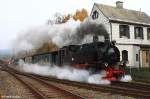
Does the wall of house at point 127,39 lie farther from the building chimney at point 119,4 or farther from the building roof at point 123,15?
the building chimney at point 119,4

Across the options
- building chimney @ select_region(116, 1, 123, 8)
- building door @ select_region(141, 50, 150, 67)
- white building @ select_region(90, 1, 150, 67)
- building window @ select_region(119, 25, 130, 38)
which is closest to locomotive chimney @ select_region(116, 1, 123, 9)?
building chimney @ select_region(116, 1, 123, 8)

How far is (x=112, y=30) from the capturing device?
33.4m

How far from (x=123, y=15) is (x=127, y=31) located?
232cm

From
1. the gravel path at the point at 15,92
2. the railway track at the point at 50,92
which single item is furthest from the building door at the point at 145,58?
the gravel path at the point at 15,92

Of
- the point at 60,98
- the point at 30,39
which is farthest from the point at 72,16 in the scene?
the point at 60,98

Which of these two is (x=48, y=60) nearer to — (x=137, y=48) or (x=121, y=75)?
(x=137, y=48)

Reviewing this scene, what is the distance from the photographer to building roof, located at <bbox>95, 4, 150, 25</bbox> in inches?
1353

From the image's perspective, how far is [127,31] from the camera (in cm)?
3491

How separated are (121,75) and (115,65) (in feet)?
2.68

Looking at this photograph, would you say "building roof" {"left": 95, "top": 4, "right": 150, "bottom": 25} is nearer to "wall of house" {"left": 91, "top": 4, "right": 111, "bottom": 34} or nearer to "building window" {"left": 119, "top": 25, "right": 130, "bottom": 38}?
"wall of house" {"left": 91, "top": 4, "right": 111, "bottom": 34}

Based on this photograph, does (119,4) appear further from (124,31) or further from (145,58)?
(145,58)

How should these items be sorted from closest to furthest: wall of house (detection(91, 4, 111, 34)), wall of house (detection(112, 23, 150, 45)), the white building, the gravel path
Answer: the gravel path
wall of house (detection(91, 4, 111, 34))
wall of house (detection(112, 23, 150, 45))
the white building

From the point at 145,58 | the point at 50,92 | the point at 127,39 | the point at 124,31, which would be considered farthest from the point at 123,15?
the point at 50,92

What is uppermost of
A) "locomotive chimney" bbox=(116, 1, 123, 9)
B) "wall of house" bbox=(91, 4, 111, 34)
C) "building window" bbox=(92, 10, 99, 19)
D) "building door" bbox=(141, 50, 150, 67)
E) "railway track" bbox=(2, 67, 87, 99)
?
"locomotive chimney" bbox=(116, 1, 123, 9)
